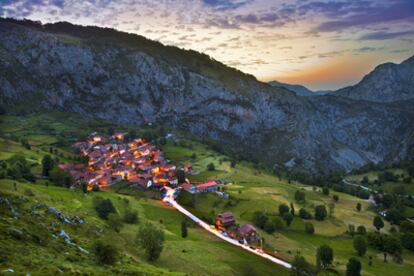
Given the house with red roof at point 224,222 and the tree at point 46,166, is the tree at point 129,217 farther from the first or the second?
the tree at point 46,166

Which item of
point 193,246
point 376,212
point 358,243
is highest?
point 193,246

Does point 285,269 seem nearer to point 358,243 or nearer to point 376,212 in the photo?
point 358,243

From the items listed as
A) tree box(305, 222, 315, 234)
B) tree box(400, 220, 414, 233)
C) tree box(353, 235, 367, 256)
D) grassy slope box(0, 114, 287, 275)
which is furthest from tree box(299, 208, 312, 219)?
grassy slope box(0, 114, 287, 275)

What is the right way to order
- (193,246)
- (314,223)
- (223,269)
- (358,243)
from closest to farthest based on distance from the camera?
(223,269) < (193,246) < (358,243) < (314,223)

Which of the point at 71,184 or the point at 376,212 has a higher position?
the point at 71,184

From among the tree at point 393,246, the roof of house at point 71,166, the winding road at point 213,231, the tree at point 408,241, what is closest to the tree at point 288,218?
the winding road at point 213,231

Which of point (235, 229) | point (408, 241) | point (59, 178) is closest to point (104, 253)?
point (235, 229)

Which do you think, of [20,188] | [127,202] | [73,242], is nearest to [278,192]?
[127,202]
